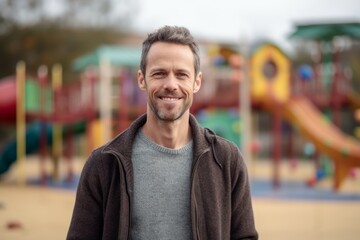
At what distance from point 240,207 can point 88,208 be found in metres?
0.65

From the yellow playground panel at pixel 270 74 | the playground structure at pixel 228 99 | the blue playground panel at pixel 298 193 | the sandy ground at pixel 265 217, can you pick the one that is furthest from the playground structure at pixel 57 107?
the blue playground panel at pixel 298 193

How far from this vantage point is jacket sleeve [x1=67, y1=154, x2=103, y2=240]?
2352mm

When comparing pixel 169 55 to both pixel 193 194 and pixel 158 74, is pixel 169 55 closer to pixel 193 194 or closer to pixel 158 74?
pixel 158 74

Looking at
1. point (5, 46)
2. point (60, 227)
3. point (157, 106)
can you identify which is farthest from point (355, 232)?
point (5, 46)

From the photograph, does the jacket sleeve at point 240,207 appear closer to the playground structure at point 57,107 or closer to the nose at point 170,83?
the nose at point 170,83

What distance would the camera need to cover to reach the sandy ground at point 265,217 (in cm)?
755

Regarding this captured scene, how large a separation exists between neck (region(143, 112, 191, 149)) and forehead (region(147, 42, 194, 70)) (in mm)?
225

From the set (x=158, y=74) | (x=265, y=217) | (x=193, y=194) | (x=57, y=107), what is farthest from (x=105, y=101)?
(x=193, y=194)

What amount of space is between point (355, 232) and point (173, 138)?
6.07 m

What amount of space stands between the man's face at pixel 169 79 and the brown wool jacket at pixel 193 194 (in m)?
0.17

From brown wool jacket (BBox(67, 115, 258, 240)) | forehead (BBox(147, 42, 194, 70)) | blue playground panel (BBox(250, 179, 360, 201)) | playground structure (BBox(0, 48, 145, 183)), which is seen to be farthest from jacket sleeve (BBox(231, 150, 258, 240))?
playground structure (BBox(0, 48, 145, 183))

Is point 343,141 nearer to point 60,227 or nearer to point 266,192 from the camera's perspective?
point 266,192

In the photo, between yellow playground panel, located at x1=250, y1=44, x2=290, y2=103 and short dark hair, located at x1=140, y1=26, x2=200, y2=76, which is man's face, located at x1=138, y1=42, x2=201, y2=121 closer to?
short dark hair, located at x1=140, y1=26, x2=200, y2=76

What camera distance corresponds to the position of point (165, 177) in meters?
2.37
